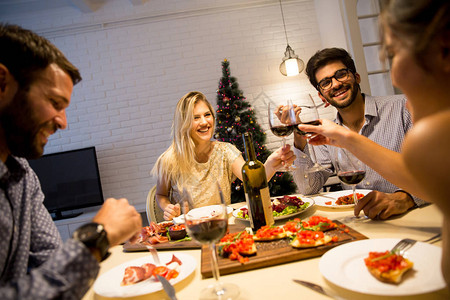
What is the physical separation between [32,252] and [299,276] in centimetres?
97

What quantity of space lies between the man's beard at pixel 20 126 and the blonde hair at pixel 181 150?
1.79m

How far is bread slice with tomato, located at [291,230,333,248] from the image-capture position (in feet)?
3.07

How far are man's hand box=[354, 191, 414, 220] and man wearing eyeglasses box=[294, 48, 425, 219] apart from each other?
0.44m

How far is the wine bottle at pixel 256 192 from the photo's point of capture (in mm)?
1200

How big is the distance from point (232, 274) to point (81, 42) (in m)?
5.26

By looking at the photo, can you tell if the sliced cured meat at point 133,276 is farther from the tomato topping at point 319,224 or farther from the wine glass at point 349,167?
the wine glass at point 349,167

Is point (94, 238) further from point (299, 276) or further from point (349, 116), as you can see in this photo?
point (349, 116)

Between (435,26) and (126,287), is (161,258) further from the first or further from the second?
(435,26)

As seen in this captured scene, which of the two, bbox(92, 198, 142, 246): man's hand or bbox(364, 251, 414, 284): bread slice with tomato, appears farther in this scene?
bbox(92, 198, 142, 246): man's hand

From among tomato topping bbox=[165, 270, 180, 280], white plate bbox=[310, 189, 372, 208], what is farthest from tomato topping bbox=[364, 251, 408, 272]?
white plate bbox=[310, 189, 372, 208]

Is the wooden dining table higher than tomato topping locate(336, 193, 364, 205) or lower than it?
lower

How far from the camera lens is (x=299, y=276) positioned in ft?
2.71

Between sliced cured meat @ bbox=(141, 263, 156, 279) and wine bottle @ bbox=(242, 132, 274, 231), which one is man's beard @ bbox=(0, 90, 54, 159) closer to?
sliced cured meat @ bbox=(141, 263, 156, 279)

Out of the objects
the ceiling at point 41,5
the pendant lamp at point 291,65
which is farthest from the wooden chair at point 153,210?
the ceiling at point 41,5
